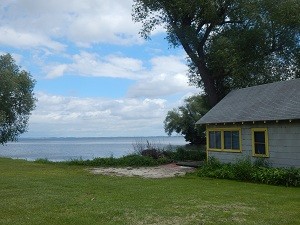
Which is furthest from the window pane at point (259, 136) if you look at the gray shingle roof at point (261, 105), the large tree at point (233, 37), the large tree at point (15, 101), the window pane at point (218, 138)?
the large tree at point (15, 101)

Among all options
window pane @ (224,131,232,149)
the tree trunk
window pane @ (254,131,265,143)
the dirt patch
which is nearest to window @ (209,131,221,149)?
window pane @ (224,131,232,149)

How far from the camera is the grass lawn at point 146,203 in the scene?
8.95m

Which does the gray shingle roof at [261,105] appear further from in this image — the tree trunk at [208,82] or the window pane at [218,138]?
the tree trunk at [208,82]

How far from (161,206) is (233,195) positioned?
3.02 meters

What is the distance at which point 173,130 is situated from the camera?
66.6 meters

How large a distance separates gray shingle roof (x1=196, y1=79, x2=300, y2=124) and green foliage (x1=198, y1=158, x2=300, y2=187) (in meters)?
2.15

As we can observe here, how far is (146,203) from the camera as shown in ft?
35.9

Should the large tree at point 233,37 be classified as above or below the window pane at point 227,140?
above

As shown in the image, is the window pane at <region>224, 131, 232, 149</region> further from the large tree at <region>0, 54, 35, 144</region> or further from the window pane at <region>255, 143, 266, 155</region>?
the large tree at <region>0, 54, 35, 144</region>

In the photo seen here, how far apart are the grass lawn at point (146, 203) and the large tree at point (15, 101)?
73.4 feet

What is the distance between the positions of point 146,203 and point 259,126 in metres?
9.05

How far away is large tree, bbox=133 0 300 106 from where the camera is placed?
90.4 ft

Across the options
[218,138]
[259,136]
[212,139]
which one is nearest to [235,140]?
[218,138]

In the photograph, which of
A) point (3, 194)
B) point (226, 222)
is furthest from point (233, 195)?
point (3, 194)
